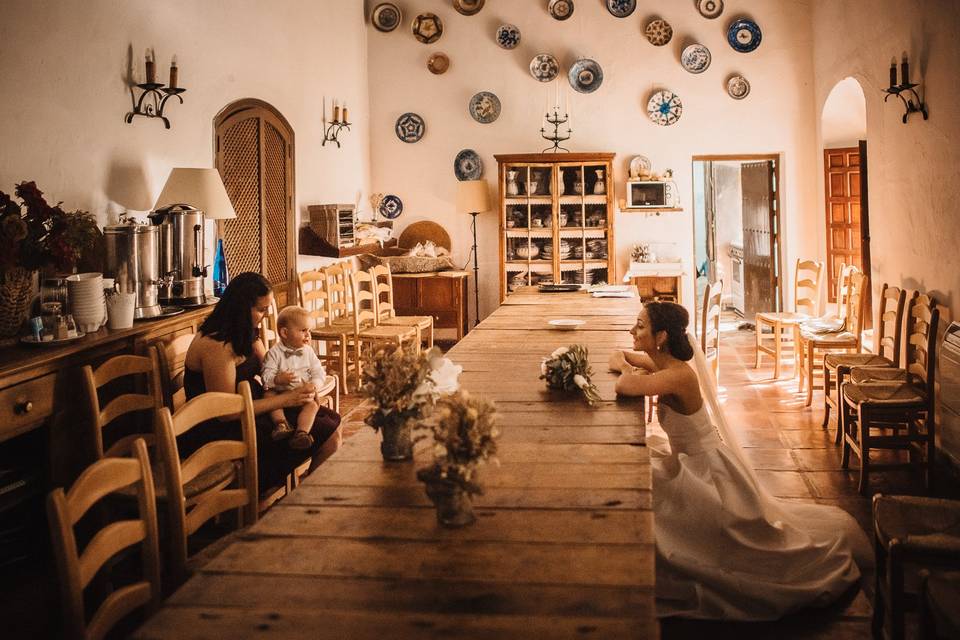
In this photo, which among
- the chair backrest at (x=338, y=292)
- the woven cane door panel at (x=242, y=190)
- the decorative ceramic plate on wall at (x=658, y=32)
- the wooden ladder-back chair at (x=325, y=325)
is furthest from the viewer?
the decorative ceramic plate on wall at (x=658, y=32)

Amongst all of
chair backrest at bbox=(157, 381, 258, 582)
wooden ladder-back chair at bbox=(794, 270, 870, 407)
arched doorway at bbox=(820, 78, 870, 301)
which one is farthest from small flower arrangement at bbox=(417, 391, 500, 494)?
arched doorway at bbox=(820, 78, 870, 301)

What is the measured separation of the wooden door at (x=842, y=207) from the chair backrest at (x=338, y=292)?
16.0 feet

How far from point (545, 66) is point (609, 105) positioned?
32.1 inches

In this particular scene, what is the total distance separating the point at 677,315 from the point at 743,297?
833cm

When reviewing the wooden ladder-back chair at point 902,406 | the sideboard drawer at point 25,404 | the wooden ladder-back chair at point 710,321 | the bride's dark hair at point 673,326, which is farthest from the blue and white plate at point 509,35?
the sideboard drawer at point 25,404

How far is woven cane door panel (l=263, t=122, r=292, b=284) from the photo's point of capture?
6270 millimetres

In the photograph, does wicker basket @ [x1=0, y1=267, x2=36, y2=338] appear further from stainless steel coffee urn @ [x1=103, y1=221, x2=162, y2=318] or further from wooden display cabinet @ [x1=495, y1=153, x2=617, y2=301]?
wooden display cabinet @ [x1=495, y1=153, x2=617, y2=301]

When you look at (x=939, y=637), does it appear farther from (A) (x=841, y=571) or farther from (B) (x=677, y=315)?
(B) (x=677, y=315)

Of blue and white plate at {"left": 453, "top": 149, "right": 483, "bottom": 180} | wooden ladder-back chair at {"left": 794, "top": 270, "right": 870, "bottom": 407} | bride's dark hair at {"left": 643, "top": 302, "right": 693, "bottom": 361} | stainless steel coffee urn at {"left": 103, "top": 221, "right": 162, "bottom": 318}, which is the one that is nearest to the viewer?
bride's dark hair at {"left": 643, "top": 302, "right": 693, "bottom": 361}

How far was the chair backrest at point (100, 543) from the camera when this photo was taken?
163 cm

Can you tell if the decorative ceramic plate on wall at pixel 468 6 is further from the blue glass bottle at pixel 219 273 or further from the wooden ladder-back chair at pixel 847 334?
the blue glass bottle at pixel 219 273

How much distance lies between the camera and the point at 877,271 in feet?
20.4

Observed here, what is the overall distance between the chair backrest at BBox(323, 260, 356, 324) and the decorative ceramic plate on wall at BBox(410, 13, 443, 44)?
9.45ft

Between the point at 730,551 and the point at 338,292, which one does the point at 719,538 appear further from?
the point at 338,292
